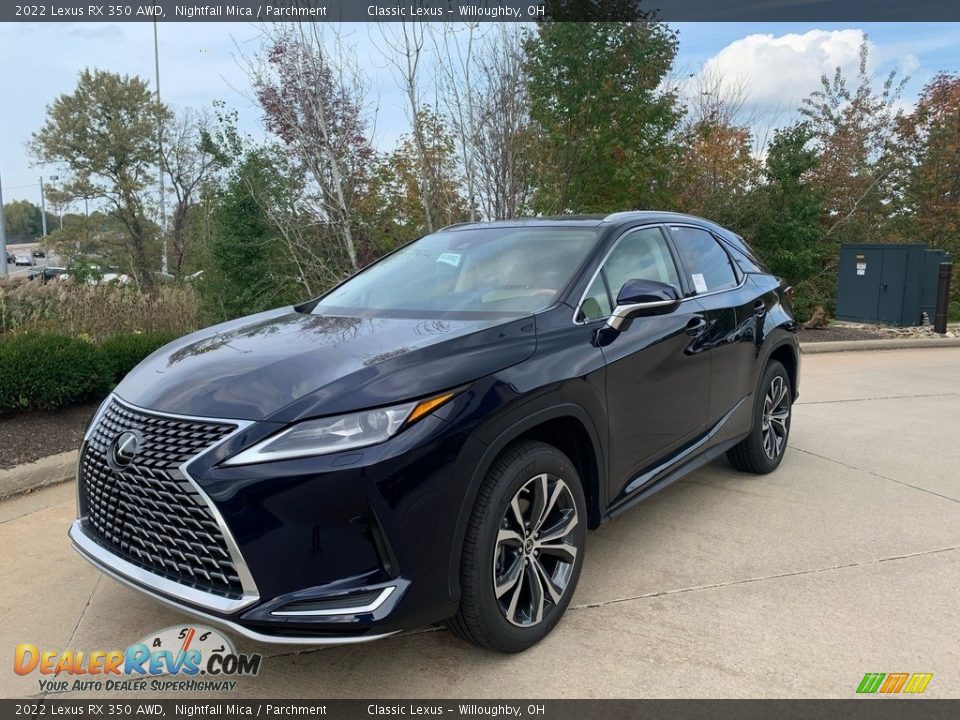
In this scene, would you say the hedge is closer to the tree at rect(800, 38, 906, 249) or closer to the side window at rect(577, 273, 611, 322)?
the side window at rect(577, 273, 611, 322)

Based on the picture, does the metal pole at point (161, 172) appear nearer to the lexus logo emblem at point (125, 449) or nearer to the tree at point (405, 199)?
the tree at point (405, 199)

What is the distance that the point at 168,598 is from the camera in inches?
93.2

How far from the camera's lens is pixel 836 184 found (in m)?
18.5

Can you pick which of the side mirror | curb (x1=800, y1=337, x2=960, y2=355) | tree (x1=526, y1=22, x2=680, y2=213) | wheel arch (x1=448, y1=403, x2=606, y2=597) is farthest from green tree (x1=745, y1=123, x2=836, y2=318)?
wheel arch (x1=448, y1=403, x2=606, y2=597)

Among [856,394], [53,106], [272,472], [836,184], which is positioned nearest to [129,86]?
[53,106]

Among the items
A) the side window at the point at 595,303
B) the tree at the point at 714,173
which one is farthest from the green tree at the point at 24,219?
the side window at the point at 595,303

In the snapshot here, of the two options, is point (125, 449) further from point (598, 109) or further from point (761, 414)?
point (598, 109)

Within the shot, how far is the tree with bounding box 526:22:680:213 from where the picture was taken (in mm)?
10312

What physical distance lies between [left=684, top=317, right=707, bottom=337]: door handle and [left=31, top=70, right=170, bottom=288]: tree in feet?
87.8

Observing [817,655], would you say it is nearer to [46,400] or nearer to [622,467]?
[622,467]

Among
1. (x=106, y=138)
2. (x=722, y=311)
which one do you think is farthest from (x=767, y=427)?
(x=106, y=138)

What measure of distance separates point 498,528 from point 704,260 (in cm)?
257

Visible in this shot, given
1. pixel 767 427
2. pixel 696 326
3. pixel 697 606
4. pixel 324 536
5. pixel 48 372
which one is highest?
pixel 696 326

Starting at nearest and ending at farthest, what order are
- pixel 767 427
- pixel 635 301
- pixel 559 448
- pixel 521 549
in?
1. pixel 521 549
2. pixel 559 448
3. pixel 635 301
4. pixel 767 427
